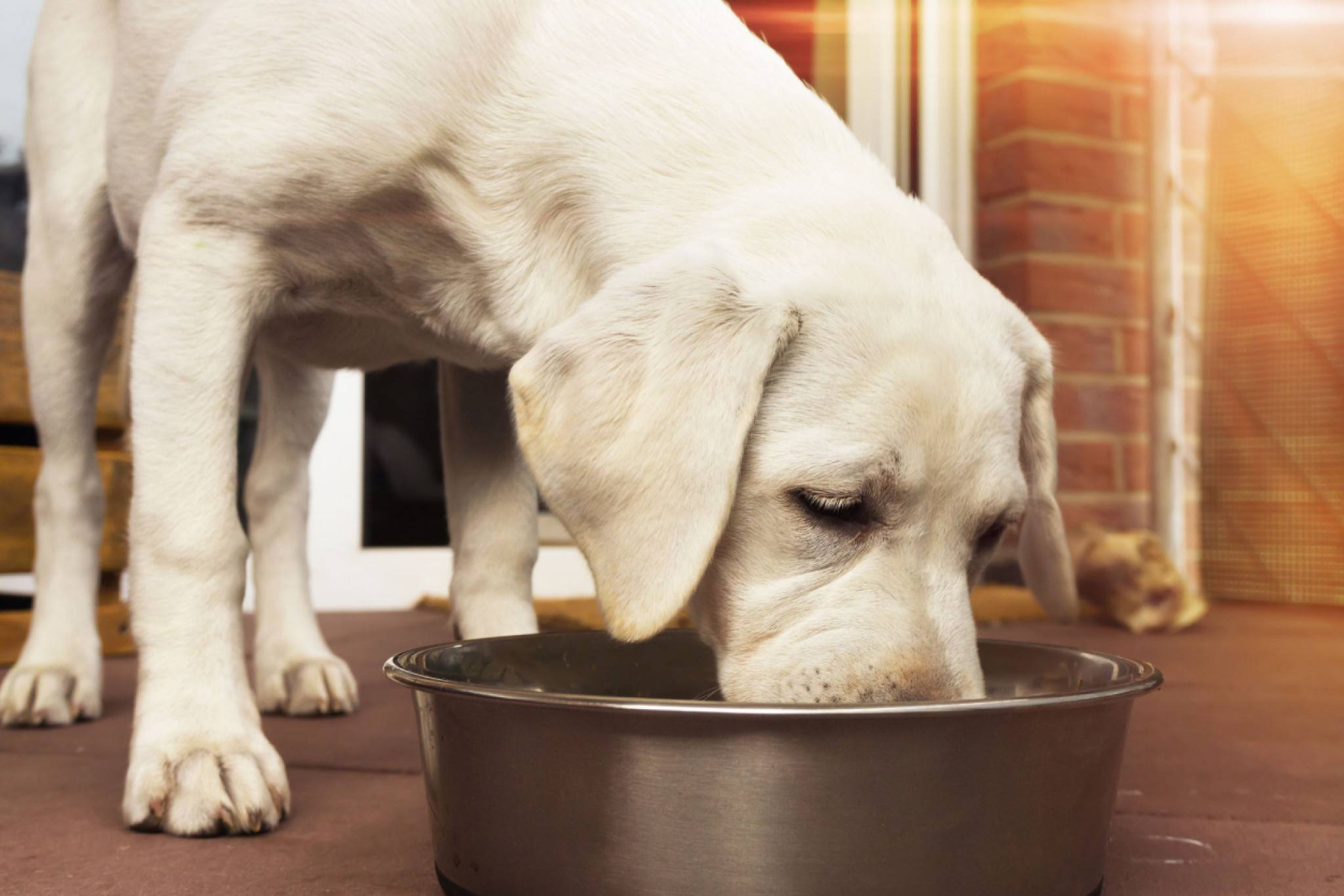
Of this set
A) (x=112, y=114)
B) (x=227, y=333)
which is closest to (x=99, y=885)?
(x=227, y=333)

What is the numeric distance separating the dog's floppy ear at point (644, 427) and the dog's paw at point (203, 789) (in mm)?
493

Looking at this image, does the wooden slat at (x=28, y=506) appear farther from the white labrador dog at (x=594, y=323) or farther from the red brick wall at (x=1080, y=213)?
the red brick wall at (x=1080, y=213)

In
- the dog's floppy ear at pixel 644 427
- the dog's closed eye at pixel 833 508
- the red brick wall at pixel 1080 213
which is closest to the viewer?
the dog's floppy ear at pixel 644 427

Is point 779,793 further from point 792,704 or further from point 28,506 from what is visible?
point 28,506

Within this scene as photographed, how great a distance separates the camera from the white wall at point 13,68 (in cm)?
405

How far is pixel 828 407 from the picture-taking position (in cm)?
141

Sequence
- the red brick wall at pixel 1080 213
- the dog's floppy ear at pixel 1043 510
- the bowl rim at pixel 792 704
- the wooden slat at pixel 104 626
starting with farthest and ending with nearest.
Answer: the red brick wall at pixel 1080 213
the wooden slat at pixel 104 626
the dog's floppy ear at pixel 1043 510
the bowl rim at pixel 792 704

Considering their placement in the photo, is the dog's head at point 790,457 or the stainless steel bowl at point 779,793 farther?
the dog's head at point 790,457

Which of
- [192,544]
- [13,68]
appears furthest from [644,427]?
[13,68]

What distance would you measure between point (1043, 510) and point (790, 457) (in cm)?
53

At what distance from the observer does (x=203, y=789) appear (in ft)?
4.83

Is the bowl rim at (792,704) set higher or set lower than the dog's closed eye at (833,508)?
lower

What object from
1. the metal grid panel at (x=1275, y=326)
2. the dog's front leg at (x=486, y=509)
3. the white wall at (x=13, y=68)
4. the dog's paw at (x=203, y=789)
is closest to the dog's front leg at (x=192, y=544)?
the dog's paw at (x=203, y=789)

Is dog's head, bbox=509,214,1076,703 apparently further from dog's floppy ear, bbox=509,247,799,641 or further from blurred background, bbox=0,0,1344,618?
blurred background, bbox=0,0,1344,618
